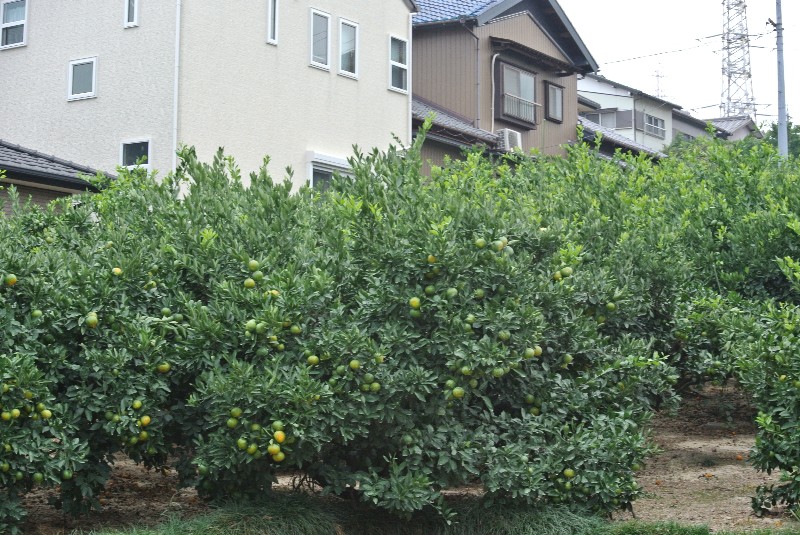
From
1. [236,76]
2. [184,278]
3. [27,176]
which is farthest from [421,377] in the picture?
[236,76]

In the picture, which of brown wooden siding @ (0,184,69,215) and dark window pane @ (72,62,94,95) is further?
dark window pane @ (72,62,94,95)

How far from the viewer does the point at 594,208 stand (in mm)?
9055

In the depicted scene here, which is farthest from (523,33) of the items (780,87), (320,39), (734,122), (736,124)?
(734,122)

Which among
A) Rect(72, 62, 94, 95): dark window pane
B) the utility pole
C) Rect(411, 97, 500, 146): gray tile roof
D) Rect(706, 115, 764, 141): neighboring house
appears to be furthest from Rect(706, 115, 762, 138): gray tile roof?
Rect(72, 62, 94, 95): dark window pane

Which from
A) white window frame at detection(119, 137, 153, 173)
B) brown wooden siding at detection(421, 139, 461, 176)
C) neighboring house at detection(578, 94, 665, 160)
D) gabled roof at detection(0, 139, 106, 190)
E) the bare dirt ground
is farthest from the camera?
neighboring house at detection(578, 94, 665, 160)

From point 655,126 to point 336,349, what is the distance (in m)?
36.3

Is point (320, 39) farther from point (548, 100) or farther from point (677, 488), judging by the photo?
point (677, 488)

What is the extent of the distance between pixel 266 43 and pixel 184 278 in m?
13.8

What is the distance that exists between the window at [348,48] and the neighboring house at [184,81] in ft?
0.08

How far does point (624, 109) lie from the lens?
1550 inches

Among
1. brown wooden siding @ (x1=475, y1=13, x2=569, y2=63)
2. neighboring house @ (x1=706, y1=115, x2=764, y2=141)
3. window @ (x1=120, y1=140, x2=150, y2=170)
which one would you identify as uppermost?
neighboring house @ (x1=706, y1=115, x2=764, y2=141)

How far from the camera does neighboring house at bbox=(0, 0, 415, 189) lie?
1869cm

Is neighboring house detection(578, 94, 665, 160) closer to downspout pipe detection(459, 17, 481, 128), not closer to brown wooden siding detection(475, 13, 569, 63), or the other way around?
brown wooden siding detection(475, 13, 569, 63)

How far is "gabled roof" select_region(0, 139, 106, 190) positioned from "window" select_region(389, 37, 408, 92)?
340 inches
